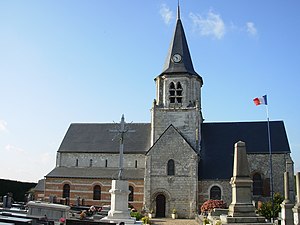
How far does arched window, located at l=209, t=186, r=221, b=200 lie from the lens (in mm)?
27672

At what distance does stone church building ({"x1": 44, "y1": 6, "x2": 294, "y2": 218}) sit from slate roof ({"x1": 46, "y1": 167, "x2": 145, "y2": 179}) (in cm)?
8

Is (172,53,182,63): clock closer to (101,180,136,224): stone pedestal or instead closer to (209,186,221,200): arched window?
(209,186,221,200): arched window

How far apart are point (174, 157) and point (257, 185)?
671 centimetres

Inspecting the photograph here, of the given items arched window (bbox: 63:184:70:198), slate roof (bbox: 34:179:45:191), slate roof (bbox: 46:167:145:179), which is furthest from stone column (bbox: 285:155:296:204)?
slate roof (bbox: 34:179:45:191)

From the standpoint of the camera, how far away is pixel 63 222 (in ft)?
46.3

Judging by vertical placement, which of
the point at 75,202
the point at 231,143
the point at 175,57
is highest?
the point at 175,57

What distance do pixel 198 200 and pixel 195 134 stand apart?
196 inches

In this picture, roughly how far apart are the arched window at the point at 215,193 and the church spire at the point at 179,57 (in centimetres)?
906

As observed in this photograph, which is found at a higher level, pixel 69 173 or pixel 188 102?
pixel 188 102

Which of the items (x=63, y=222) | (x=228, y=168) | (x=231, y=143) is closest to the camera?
(x=63, y=222)

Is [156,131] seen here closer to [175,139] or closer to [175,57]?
[175,139]

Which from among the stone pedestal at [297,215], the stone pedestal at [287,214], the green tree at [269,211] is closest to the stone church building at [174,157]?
the green tree at [269,211]

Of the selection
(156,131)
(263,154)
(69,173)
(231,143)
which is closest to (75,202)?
(69,173)

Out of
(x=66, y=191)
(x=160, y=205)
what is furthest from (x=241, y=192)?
(x=66, y=191)
